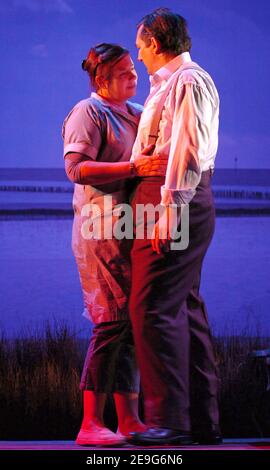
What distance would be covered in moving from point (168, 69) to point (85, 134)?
40 centimetres

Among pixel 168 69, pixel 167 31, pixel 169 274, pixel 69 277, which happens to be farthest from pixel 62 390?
pixel 167 31

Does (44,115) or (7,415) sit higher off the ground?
(44,115)

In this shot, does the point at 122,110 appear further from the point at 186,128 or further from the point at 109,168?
the point at 186,128

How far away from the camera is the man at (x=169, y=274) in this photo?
2.98 metres

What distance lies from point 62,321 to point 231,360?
0.77m

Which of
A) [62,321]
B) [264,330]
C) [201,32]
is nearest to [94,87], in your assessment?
[201,32]

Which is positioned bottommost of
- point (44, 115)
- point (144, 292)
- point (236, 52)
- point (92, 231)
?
point (144, 292)

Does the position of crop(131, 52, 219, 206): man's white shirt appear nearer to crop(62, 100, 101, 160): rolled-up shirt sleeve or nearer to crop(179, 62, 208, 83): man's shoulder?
crop(179, 62, 208, 83): man's shoulder

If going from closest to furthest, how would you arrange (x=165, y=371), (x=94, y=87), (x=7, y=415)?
(x=165, y=371) < (x=94, y=87) < (x=7, y=415)

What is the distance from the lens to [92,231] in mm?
3209

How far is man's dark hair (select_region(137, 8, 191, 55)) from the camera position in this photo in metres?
3.04

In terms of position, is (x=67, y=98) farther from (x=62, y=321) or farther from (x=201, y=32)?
(x=62, y=321)

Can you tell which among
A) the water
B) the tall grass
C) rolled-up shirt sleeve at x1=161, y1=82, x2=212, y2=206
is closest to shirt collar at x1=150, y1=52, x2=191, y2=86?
rolled-up shirt sleeve at x1=161, y1=82, x2=212, y2=206

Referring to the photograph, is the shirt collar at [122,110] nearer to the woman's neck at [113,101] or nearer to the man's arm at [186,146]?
the woman's neck at [113,101]
